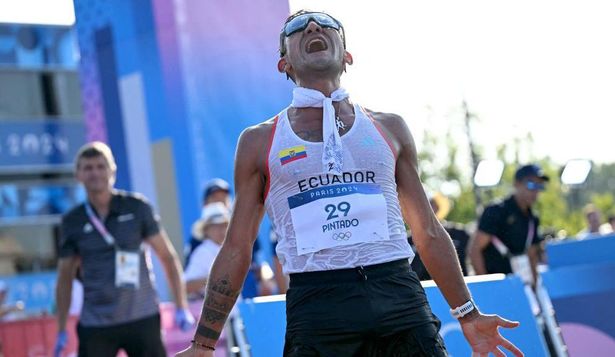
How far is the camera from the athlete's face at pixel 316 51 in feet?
13.4

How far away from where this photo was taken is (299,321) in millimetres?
3885

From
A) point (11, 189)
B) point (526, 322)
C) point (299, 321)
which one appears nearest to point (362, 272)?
point (299, 321)

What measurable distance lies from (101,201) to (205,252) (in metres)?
2.02

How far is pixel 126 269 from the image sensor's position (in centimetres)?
727

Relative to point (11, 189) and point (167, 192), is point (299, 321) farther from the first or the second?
point (11, 189)

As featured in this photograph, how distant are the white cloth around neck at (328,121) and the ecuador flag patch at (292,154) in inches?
3.0

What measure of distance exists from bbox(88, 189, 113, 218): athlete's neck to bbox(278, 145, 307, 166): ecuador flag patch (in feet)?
11.8

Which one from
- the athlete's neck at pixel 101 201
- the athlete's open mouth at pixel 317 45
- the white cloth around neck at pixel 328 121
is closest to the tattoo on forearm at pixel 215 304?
the white cloth around neck at pixel 328 121

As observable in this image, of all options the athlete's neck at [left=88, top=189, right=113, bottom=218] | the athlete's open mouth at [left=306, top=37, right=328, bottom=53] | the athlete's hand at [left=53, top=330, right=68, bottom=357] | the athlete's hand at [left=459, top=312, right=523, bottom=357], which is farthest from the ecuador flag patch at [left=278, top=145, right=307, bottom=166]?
the athlete's hand at [left=53, top=330, right=68, bottom=357]

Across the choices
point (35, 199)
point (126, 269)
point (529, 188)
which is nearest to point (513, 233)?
point (529, 188)

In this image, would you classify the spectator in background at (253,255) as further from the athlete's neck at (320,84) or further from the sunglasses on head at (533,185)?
the athlete's neck at (320,84)

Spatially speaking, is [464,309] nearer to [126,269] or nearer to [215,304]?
[215,304]

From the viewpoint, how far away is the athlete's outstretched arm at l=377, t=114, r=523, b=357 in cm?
405

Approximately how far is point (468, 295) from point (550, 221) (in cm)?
4453
